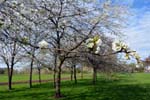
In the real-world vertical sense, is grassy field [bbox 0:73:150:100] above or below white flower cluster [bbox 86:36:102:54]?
below

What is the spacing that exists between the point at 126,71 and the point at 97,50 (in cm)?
1946

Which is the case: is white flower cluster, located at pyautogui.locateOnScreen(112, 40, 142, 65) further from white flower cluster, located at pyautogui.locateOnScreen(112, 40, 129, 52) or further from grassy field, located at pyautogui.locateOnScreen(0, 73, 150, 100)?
grassy field, located at pyautogui.locateOnScreen(0, 73, 150, 100)

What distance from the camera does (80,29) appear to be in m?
20.5

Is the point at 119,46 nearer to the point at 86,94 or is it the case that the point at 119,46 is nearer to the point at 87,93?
the point at 86,94

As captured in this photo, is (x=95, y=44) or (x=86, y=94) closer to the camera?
(x=95, y=44)

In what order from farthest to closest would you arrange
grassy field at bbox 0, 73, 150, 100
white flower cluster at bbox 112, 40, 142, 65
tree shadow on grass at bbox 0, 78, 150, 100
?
grassy field at bbox 0, 73, 150, 100 < tree shadow on grass at bbox 0, 78, 150, 100 < white flower cluster at bbox 112, 40, 142, 65

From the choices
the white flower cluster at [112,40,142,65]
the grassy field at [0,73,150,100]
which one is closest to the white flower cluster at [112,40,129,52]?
the white flower cluster at [112,40,142,65]

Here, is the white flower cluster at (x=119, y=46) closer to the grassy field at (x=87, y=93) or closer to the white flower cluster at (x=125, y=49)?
the white flower cluster at (x=125, y=49)

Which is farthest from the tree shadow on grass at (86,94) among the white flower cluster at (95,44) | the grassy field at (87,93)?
the white flower cluster at (95,44)

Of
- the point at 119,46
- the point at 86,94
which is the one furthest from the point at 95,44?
the point at 86,94

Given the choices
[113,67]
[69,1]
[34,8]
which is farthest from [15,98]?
[34,8]

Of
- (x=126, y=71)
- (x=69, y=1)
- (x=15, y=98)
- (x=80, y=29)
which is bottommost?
(x=15, y=98)

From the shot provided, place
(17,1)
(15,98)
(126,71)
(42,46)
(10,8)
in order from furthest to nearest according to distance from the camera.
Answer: (15,98) < (126,71) < (17,1) < (10,8) < (42,46)

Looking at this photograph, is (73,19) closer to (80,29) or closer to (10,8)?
(80,29)
